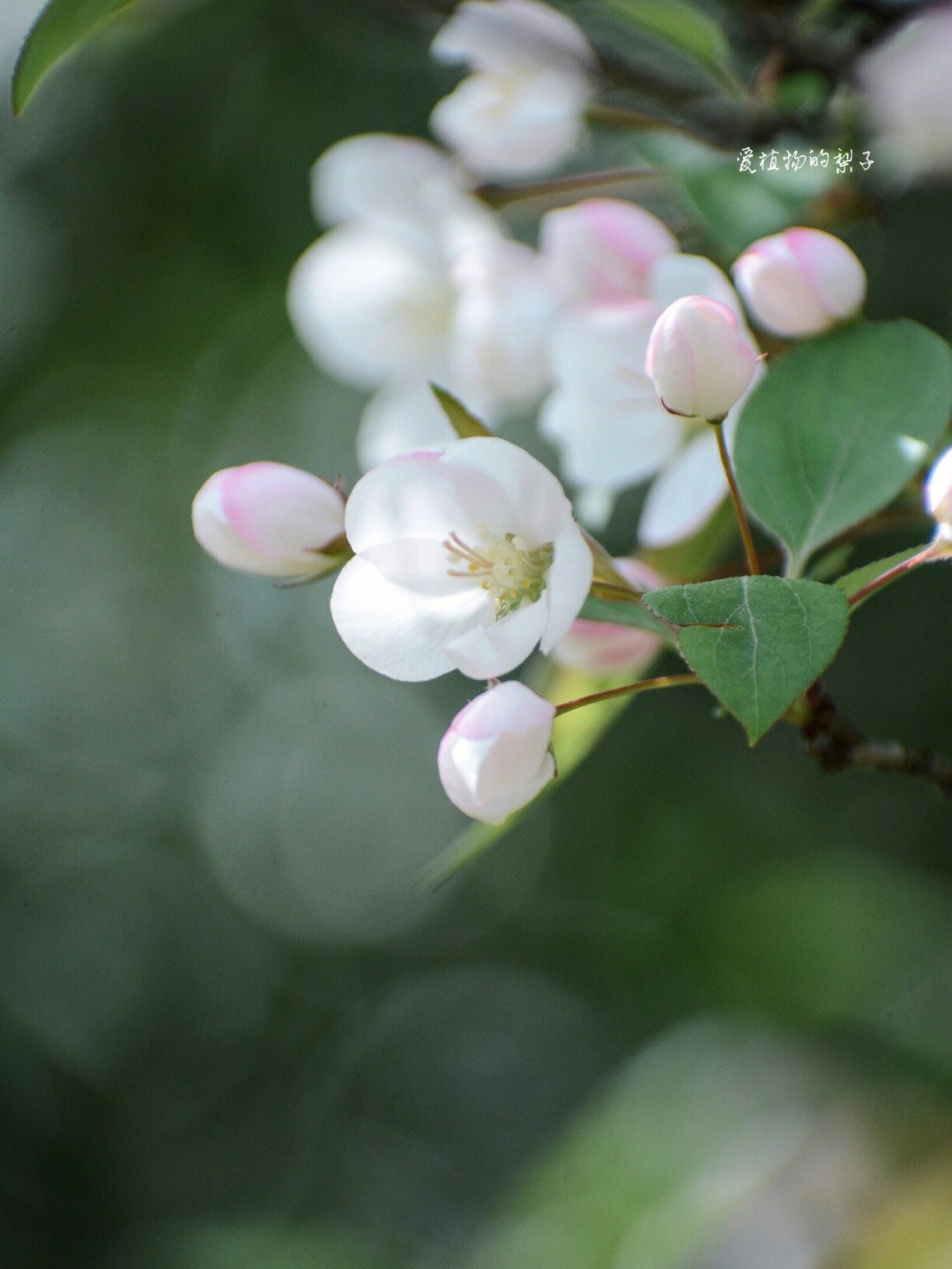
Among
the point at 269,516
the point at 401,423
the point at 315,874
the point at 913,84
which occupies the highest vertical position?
the point at 913,84

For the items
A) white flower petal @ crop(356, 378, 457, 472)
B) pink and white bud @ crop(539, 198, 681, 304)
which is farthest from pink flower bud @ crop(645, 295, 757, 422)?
white flower petal @ crop(356, 378, 457, 472)

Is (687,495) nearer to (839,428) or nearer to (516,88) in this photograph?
(839,428)

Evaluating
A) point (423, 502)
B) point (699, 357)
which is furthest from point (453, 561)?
point (699, 357)

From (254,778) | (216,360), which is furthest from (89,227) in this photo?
(254,778)

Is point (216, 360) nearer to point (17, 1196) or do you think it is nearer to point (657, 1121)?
point (657, 1121)

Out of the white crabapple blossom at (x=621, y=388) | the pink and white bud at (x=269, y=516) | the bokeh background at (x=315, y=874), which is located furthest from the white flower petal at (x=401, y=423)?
the bokeh background at (x=315, y=874)

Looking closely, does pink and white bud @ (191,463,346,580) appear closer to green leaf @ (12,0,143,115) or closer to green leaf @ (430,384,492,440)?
green leaf @ (430,384,492,440)
